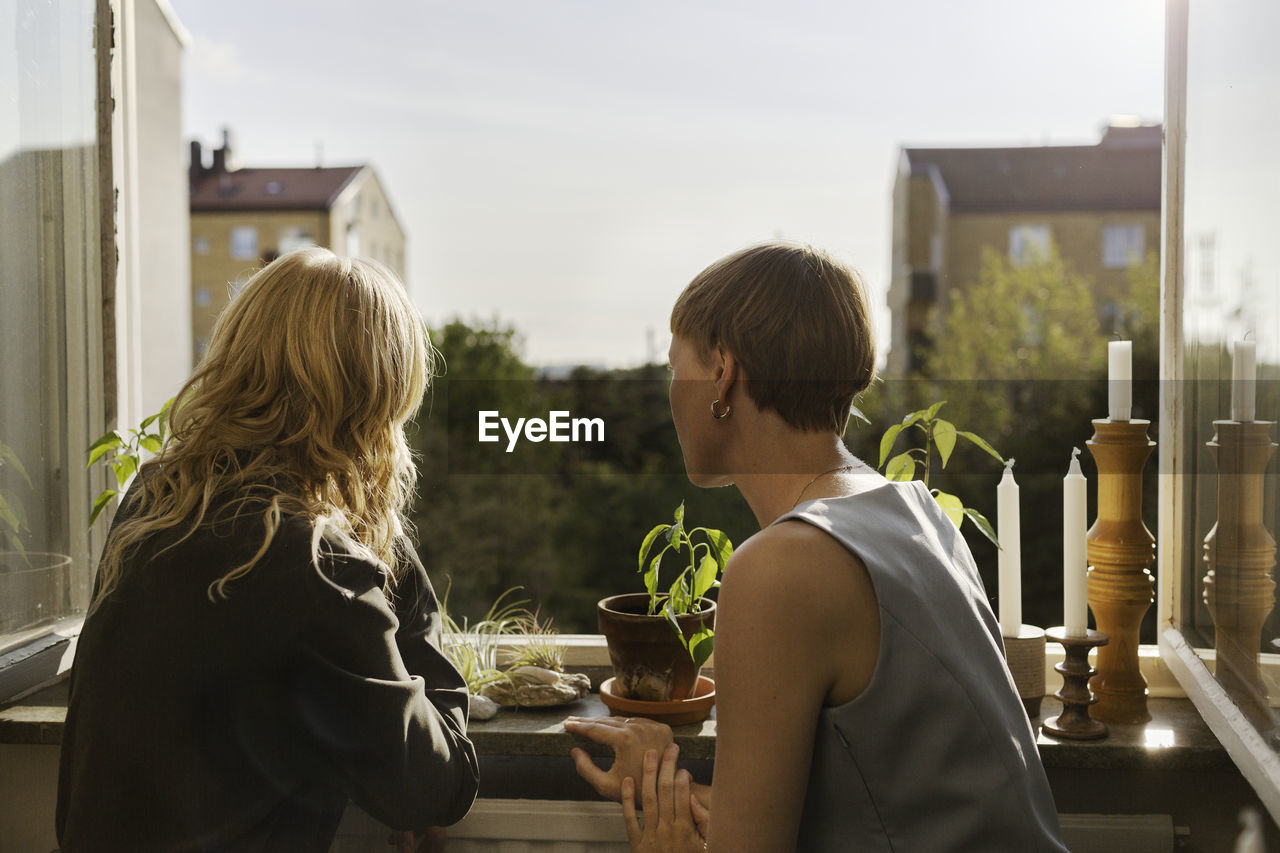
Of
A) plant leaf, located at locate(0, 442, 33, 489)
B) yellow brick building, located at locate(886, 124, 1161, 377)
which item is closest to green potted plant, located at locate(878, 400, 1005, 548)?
plant leaf, located at locate(0, 442, 33, 489)

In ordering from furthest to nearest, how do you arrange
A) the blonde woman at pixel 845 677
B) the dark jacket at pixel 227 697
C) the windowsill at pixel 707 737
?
the windowsill at pixel 707 737, the dark jacket at pixel 227 697, the blonde woman at pixel 845 677

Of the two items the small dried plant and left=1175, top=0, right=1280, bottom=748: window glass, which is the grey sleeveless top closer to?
left=1175, top=0, right=1280, bottom=748: window glass

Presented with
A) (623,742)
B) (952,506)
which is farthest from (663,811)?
(952,506)

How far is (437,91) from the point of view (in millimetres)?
17781

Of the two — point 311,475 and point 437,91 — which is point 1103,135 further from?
point 311,475

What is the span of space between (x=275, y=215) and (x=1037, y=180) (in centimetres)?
1337

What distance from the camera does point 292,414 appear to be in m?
1.04

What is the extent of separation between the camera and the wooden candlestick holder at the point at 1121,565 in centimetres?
142

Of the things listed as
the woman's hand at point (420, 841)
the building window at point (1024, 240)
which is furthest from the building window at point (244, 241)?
the woman's hand at point (420, 841)

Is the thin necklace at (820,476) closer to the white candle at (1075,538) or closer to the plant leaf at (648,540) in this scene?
the plant leaf at (648,540)

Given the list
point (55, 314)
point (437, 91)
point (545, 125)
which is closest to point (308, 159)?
point (437, 91)

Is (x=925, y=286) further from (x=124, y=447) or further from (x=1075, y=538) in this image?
(x=124, y=447)

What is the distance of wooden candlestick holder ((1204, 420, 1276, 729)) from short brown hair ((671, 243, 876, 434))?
456 mm

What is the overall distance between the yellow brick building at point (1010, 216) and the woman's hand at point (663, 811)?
17122 millimetres
